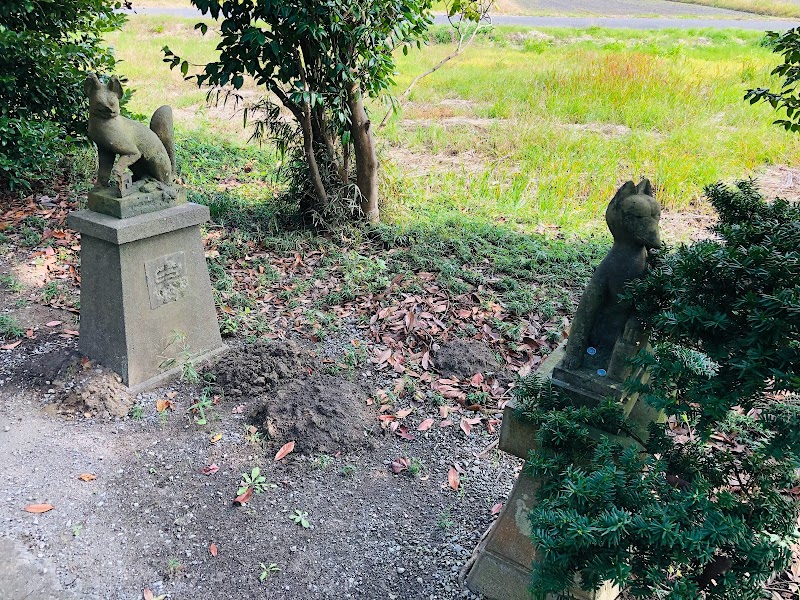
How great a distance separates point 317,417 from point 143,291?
4.20 feet

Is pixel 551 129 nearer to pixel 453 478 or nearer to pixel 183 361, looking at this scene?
pixel 183 361

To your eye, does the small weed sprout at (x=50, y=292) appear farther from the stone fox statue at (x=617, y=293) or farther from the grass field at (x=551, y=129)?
the stone fox statue at (x=617, y=293)

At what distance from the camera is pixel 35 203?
21.0 ft

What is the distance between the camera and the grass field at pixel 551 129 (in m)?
6.64

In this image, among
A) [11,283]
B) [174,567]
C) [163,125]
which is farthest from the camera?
[11,283]

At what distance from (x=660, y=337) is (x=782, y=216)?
528mm

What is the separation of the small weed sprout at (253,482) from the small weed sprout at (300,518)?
0.76 feet

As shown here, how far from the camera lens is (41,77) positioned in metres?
6.25

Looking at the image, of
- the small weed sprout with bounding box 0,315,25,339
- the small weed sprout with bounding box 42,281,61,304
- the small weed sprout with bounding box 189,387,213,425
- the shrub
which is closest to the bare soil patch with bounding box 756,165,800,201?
the small weed sprout with bounding box 189,387,213,425

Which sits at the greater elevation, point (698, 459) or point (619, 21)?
point (619, 21)

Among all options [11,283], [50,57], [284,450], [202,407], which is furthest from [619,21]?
[284,450]

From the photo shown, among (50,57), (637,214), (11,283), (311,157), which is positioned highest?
(637,214)

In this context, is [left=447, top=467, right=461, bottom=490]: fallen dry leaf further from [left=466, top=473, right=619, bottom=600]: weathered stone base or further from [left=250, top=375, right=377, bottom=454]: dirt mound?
[left=466, top=473, right=619, bottom=600]: weathered stone base

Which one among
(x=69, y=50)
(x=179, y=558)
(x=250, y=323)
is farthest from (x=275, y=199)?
(x=179, y=558)
